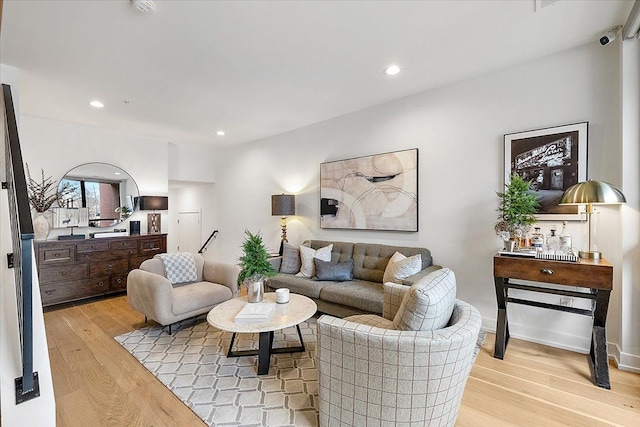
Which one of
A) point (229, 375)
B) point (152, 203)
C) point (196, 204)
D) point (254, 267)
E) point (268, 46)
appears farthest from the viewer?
point (196, 204)

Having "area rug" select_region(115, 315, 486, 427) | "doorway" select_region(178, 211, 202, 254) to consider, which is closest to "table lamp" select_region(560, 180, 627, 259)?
"area rug" select_region(115, 315, 486, 427)

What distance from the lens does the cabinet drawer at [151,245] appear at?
477 cm

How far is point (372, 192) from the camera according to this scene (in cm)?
390

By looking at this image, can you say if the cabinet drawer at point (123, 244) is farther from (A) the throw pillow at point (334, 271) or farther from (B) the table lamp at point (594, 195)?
(B) the table lamp at point (594, 195)

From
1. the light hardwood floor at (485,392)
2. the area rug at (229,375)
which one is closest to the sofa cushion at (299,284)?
the area rug at (229,375)

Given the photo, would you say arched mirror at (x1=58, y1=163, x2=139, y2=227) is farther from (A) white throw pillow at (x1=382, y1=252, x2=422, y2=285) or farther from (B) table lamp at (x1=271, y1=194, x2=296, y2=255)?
(A) white throw pillow at (x1=382, y1=252, x2=422, y2=285)

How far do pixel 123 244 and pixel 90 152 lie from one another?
5.30 ft

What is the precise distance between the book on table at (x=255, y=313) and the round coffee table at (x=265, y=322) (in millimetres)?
32

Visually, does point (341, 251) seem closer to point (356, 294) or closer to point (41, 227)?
point (356, 294)

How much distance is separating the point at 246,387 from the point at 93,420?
3.14ft

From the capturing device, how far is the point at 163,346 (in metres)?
2.81

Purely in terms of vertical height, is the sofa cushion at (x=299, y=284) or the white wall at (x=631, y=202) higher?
the white wall at (x=631, y=202)

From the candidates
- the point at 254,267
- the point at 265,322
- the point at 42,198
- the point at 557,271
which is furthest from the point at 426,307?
the point at 42,198

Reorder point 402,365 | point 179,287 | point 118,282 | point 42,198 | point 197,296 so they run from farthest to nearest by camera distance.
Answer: point 118,282 → point 42,198 → point 179,287 → point 197,296 → point 402,365
